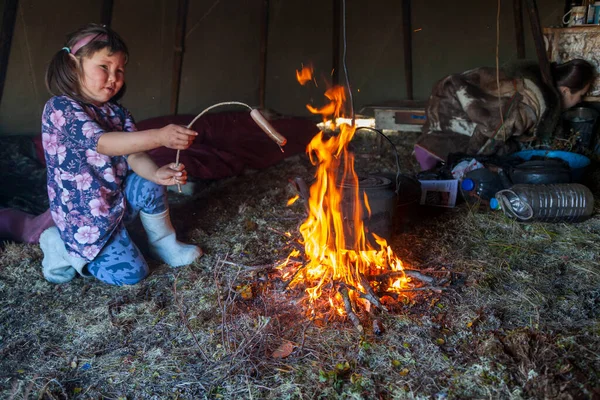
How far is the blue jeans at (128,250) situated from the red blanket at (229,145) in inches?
75.2

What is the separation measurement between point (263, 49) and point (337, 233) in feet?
19.1

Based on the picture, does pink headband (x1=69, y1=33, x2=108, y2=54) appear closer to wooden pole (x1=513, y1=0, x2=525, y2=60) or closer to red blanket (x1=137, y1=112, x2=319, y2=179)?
red blanket (x1=137, y1=112, x2=319, y2=179)

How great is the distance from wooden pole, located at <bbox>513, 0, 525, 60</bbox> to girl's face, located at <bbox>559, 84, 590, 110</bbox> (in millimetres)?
2075

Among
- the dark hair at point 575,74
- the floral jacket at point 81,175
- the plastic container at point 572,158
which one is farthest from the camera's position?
the dark hair at point 575,74

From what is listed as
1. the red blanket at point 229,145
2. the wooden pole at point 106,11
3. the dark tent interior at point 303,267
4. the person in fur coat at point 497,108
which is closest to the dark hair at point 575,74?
the person in fur coat at point 497,108

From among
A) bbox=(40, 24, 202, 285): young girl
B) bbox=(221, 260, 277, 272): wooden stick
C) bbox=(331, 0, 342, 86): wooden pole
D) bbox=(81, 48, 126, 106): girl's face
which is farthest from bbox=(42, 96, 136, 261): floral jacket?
bbox=(331, 0, 342, 86): wooden pole

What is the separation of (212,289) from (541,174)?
312 cm

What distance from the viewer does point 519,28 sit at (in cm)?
748

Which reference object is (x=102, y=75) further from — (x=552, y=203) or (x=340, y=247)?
(x=552, y=203)

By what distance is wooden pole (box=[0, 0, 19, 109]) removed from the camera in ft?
16.6

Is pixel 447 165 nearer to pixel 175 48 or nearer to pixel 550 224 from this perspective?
pixel 550 224

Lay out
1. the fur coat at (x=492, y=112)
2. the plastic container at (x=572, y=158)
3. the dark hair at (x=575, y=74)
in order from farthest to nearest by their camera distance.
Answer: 1. the dark hair at (x=575, y=74)
2. the fur coat at (x=492, y=112)
3. the plastic container at (x=572, y=158)

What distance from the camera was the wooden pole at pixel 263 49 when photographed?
7.82 m

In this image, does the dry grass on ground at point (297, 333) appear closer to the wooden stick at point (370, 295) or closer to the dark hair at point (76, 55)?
the wooden stick at point (370, 295)
